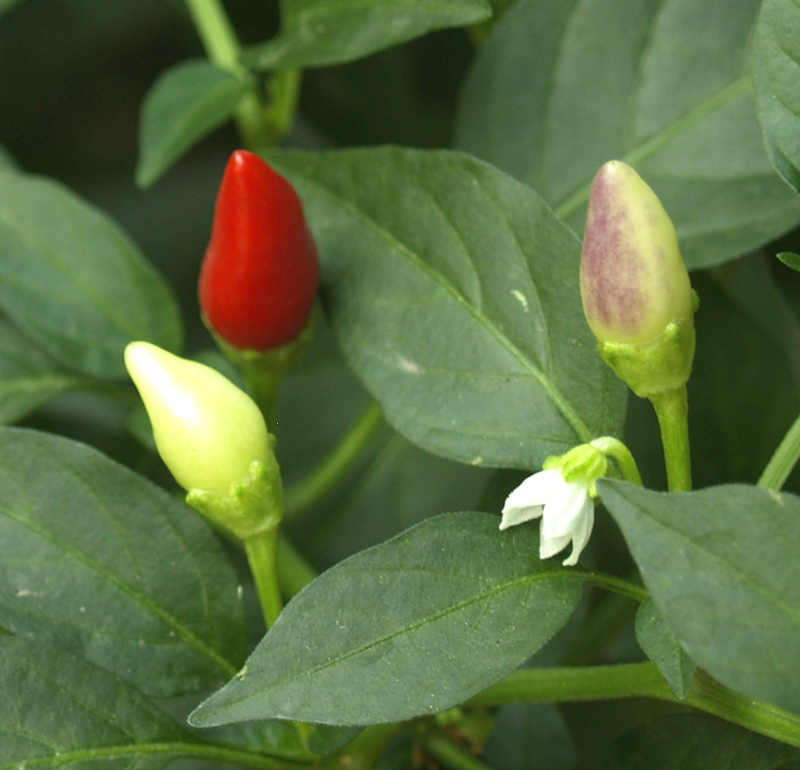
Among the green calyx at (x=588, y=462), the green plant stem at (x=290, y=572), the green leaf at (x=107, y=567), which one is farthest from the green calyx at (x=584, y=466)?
the green plant stem at (x=290, y=572)

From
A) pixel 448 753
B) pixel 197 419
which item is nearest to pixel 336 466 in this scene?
pixel 448 753

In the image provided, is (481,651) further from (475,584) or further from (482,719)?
(482,719)

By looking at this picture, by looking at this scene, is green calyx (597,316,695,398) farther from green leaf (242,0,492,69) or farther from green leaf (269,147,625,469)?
green leaf (242,0,492,69)

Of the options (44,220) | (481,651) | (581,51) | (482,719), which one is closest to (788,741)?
(481,651)

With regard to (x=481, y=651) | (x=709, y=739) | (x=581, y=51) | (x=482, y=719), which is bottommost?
(x=482, y=719)

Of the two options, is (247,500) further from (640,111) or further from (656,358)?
(640,111)

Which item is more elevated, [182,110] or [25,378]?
[182,110]

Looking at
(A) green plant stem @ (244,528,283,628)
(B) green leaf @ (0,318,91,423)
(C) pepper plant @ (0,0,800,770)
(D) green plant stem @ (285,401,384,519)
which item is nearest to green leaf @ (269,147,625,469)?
(C) pepper plant @ (0,0,800,770)
